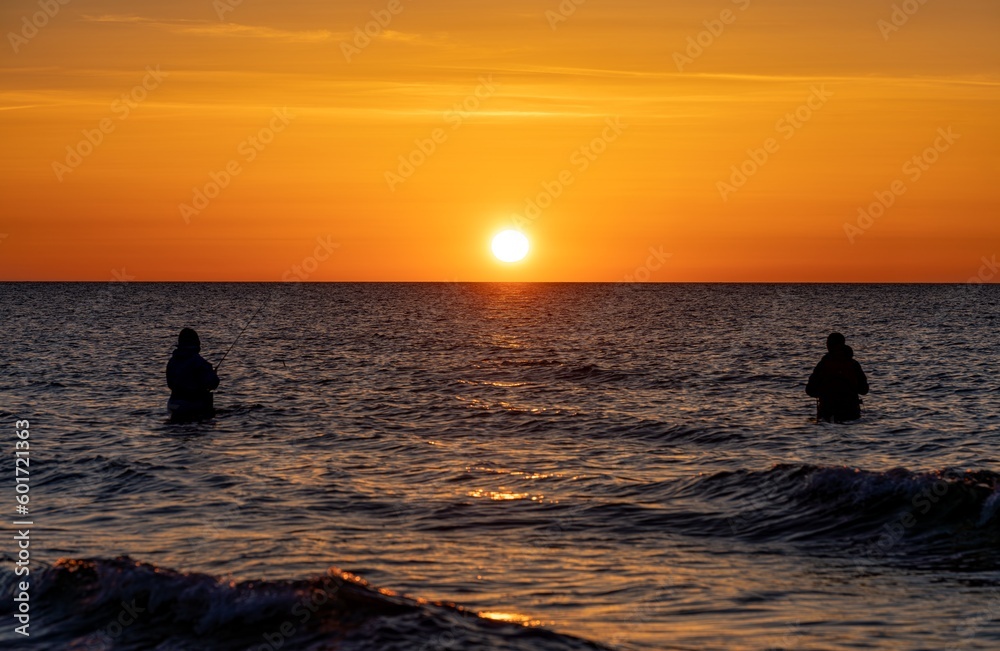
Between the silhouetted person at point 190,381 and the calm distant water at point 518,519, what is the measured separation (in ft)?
2.78

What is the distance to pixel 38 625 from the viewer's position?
28.4 feet

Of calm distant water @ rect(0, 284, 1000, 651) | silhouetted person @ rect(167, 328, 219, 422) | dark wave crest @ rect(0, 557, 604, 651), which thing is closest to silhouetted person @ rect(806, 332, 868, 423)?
calm distant water @ rect(0, 284, 1000, 651)

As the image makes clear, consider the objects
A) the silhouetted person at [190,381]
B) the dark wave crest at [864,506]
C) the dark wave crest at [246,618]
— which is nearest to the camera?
the dark wave crest at [246,618]

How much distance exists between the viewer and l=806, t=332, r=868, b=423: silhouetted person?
19422 millimetres

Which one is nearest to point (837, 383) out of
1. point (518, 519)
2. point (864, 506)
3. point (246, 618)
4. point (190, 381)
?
point (864, 506)

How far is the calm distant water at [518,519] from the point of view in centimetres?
842

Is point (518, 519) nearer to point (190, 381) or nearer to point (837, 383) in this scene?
point (837, 383)

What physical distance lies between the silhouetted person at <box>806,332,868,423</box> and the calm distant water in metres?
0.57

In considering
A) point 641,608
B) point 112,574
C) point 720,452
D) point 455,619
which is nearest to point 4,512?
point 112,574

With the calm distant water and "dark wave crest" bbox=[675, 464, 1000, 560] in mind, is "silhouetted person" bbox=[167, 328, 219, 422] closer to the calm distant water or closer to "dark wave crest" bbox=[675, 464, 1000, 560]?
the calm distant water

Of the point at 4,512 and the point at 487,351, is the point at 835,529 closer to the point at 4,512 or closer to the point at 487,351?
the point at 4,512

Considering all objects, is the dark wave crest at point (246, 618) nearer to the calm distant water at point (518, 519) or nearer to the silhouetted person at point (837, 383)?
the calm distant water at point (518, 519)

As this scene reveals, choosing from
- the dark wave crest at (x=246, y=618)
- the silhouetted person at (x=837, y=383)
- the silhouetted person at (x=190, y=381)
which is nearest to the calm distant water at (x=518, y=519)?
the dark wave crest at (x=246, y=618)

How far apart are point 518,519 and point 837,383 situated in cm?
987
